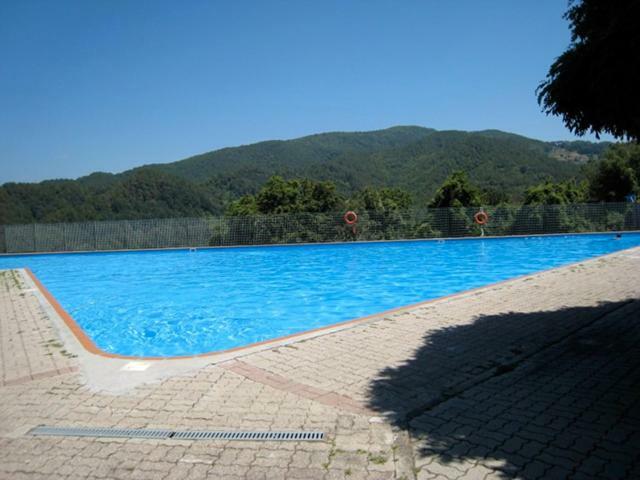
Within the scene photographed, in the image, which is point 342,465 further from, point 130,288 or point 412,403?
→ point 130,288

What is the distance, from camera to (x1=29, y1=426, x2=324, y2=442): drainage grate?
9.76 feet

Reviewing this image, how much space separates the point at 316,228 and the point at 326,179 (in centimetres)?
4563

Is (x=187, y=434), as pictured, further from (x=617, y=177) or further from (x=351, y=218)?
(x=617, y=177)

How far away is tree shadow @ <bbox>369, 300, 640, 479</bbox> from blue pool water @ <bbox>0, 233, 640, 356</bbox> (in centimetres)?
383

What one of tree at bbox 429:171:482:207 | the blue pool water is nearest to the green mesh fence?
the blue pool water

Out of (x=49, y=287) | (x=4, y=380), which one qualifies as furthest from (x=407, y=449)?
(x=49, y=287)

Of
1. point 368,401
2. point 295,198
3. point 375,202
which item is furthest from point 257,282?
point 375,202

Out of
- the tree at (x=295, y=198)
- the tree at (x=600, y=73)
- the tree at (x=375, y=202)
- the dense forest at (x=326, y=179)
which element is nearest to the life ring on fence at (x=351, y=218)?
the tree at (x=375, y=202)

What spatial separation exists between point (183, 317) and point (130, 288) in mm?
3974

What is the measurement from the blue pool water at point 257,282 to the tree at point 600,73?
5409 mm

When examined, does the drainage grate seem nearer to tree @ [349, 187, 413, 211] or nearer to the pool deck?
the pool deck

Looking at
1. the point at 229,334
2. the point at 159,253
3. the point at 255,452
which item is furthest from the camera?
the point at 159,253

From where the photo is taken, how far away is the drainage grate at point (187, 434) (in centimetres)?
297

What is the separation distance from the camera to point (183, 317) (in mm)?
8953
